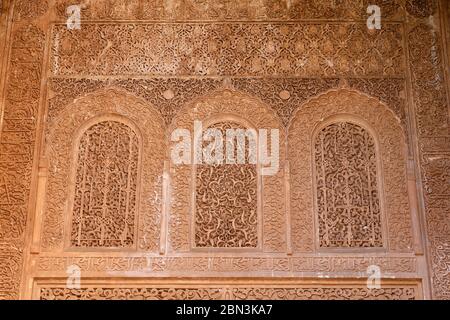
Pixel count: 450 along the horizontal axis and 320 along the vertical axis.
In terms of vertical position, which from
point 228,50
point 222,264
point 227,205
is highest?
point 228,50

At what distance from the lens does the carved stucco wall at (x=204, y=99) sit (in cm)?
677

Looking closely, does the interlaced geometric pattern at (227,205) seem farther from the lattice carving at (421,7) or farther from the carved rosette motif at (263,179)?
the lattice carving at (421,7)

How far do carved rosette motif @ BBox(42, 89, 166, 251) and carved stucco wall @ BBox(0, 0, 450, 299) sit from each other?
1cm

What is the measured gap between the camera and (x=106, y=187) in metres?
7.06

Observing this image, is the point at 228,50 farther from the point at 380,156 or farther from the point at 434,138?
the point at 434,138

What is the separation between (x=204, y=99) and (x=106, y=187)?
3.96 feet

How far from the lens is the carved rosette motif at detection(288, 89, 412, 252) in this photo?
6.89 m

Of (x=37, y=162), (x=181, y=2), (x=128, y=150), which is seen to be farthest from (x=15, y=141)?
(x=181, y=2)

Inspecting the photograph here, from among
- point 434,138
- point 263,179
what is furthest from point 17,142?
point 434,138

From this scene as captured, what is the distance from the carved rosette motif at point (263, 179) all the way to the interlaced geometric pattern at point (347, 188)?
36 centimetres

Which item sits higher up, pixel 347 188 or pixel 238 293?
pixel 347 188

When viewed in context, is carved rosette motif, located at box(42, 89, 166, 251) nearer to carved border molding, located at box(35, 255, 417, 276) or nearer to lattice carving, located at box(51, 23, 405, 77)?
carved border molding, located at box(35, 255, 417, 276)

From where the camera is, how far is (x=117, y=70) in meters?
7.41

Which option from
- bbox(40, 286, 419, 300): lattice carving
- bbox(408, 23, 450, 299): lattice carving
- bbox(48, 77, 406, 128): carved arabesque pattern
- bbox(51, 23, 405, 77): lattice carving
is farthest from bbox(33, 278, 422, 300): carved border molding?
bbox(51, 23, 405, 77): lattice carving
